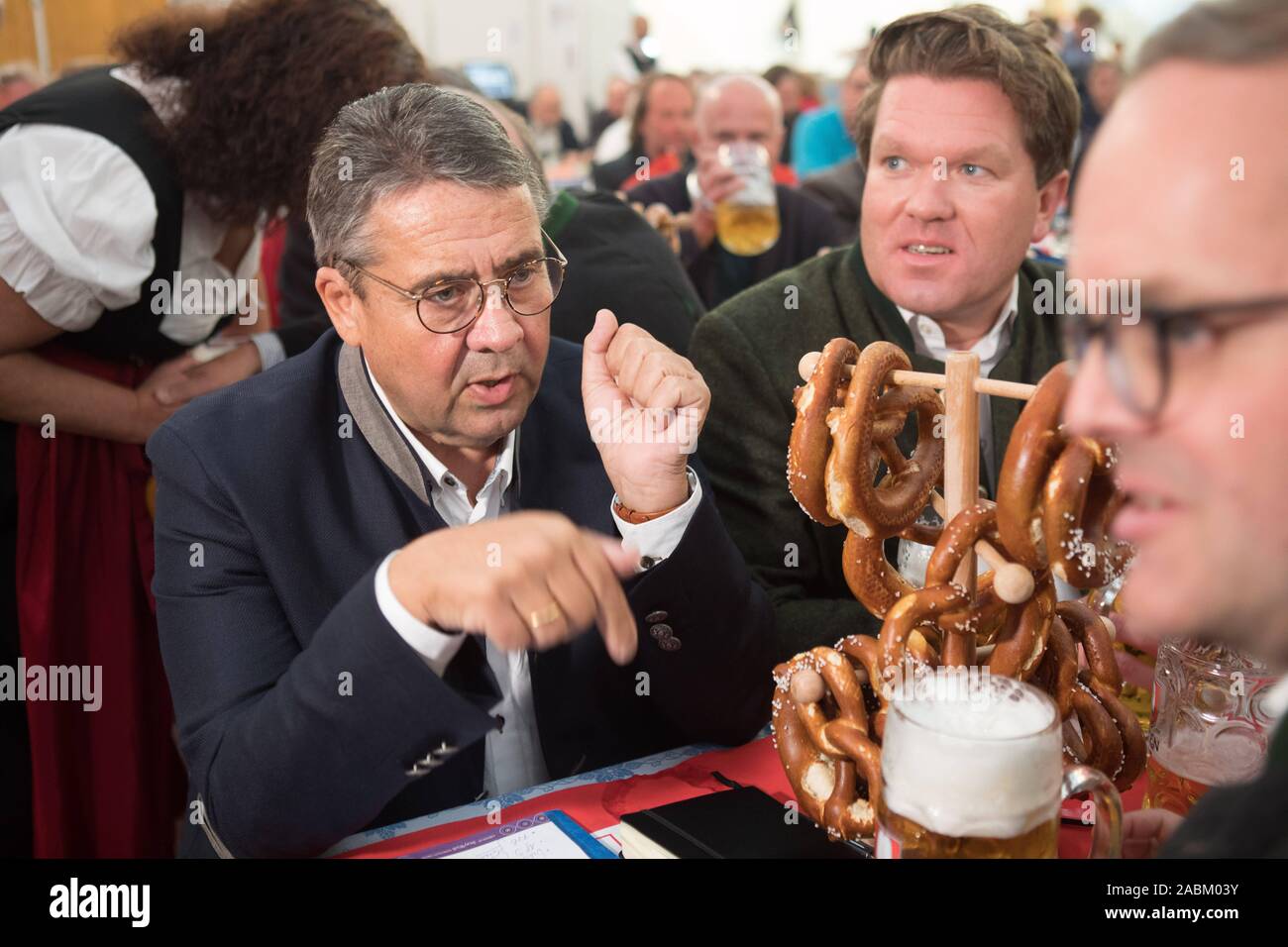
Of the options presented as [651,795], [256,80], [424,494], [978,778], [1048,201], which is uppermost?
[256,80]

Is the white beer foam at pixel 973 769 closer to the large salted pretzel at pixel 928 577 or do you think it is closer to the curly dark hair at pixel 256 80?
the large salted pretzel at pixel 928 577

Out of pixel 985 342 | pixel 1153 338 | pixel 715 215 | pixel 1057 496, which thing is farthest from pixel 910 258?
pixel 715 215

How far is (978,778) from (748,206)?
2687mm

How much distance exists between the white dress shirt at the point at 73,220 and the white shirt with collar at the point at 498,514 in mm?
697

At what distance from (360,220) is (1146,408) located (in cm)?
114

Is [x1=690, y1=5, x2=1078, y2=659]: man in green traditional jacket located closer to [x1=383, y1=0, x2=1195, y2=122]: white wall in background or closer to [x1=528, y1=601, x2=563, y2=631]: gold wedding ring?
[x1=528, y1=601, x2=563, y2=631]: gold wedding ring

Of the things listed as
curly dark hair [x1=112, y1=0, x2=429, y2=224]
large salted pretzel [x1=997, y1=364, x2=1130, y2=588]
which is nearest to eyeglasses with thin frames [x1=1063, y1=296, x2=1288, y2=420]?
large salted pretzel [x1=997, y1=364, x2=1130, y2=588]

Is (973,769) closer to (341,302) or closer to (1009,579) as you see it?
(1009,579)

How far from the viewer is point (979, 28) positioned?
6.53 feet

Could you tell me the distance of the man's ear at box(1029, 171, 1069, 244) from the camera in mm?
2186

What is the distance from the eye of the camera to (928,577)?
1164 millimetres

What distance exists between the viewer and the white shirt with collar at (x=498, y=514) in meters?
1.55

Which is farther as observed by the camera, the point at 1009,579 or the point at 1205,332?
the point at 1009,579
